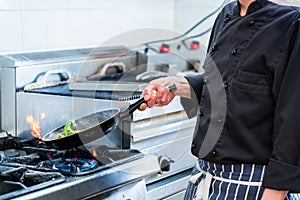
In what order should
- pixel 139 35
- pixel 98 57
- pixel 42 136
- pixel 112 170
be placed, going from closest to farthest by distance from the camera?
pixel 112 170 → pixel 42 136 → pixel 98 57 → pixel 139 35

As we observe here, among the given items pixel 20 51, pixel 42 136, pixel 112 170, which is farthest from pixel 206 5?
pixel 112 170

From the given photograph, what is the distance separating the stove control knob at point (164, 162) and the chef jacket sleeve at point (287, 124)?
563 mm

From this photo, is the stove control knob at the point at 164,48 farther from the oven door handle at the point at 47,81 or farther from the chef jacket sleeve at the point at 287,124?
the chef jacket sleeve at the point at 287,124

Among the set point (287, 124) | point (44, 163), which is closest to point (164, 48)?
point (44, 163)

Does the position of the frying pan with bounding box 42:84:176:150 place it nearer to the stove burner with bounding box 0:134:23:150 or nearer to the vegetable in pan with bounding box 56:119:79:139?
the vegetable in pan with bounding box 56:119:79:139

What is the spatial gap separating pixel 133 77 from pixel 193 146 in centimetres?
81

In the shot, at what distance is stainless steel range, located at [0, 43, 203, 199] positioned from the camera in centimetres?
120

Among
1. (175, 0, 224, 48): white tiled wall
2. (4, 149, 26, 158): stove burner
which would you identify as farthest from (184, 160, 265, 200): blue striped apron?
(175, 0, 224, 48): white tiled wall

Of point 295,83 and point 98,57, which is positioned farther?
point 98,57

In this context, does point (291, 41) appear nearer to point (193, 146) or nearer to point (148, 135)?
point (193, 146)

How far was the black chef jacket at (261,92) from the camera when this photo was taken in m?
0.97

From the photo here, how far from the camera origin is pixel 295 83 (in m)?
0.96

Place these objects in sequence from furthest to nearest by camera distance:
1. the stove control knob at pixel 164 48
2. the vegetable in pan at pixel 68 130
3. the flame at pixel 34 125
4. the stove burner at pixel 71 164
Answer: the stove control knob at pixel 164 48 < the flame at pixel 34 125 < the vegetable in pan at pixel 68 130 < the stove burner at pixel 71 164

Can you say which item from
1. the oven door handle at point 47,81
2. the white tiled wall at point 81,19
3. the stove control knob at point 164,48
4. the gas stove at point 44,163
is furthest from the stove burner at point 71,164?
the stove control knob at point 164,48
